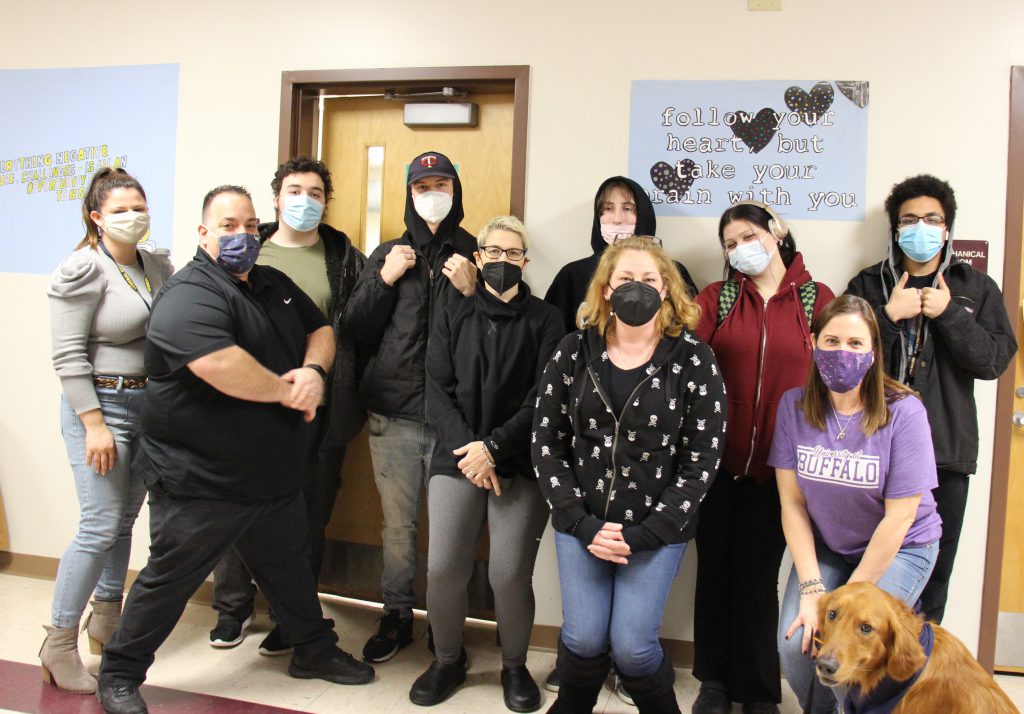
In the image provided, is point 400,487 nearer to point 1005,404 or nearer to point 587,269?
point 587,269

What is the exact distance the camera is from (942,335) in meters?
2.35

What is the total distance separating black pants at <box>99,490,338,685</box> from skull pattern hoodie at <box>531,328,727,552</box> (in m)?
0.88

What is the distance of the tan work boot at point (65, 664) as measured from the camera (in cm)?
239

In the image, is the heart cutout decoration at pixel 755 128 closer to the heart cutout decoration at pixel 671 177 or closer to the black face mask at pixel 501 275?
the heart cutout decoration at pixel 671 177

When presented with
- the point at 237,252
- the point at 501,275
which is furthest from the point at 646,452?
the point at 237,252

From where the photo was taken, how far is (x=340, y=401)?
9.27 feet

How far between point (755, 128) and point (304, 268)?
1.76m

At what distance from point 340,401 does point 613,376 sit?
1.20 m

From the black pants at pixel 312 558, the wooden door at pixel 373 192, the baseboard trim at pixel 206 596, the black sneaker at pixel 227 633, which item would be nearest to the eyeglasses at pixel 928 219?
the wooden door at pixel 373 192

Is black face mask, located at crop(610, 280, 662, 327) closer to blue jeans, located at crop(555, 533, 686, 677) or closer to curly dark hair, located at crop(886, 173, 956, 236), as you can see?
blue jeans, located at crop(555, 533, 686, 677)

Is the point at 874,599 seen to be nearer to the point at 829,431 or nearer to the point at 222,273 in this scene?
the point at 829,431

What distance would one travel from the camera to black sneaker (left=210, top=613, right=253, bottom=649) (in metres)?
2.79

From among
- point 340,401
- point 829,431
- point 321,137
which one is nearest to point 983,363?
point 829,431

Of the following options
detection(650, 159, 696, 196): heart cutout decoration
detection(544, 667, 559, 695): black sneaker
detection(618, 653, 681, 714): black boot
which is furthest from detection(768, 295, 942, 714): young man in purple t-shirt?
detection(650, 159, 696, 196): heart cutout decoration
